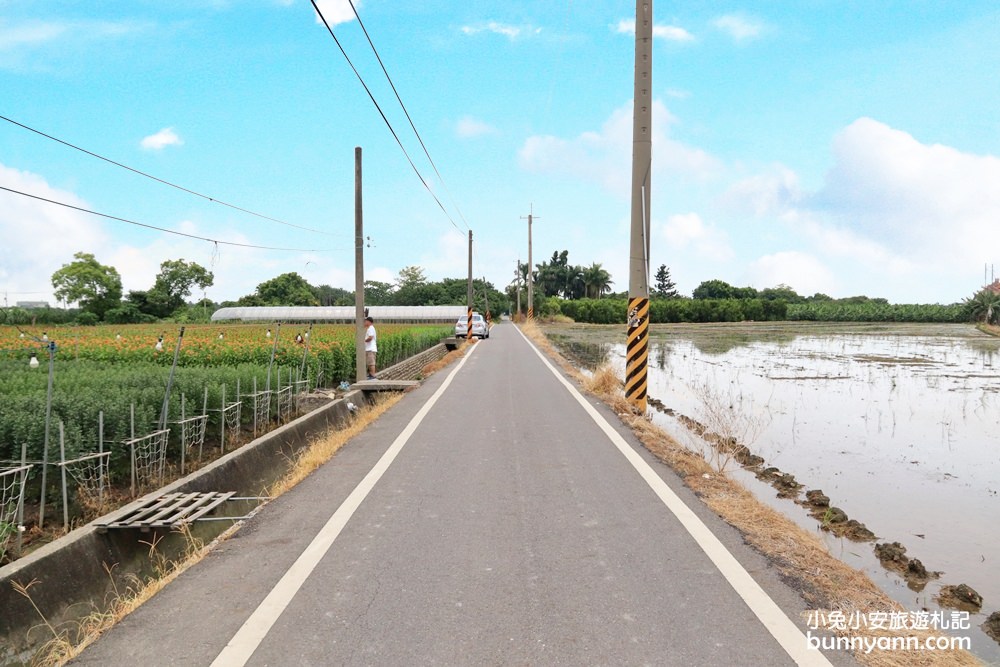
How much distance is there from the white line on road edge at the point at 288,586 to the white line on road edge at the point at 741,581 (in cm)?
275

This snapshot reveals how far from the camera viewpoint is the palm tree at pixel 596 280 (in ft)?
370

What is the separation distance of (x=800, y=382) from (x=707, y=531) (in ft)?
55.9

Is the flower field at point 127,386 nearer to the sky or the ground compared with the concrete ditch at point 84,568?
nearer to the sky

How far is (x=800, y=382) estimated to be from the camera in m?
20.5

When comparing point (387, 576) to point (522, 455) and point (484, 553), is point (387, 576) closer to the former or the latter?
point (484, 553)

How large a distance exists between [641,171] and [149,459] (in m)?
9.75

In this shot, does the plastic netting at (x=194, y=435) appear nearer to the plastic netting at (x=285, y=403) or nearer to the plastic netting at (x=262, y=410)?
the plastic netting at (x=262, y=410)

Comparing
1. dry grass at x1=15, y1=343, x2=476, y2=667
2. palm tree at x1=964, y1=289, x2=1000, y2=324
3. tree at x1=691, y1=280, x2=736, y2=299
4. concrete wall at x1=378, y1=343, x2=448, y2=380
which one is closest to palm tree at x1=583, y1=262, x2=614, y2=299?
tree at x1=691, y1=280, x2=736, y2=299

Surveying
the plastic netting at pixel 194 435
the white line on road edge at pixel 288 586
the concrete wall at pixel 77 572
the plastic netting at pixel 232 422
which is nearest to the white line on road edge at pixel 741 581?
the white line on road edge at pixel 288 586

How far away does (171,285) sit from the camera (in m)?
88.1

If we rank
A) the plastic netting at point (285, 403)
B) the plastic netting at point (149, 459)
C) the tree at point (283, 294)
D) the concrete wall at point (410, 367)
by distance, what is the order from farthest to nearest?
the tree at point (283, 294), the concrete wall at point (410, 367), the plastic netting at point (285, 403), the plastic netting at point (149, 459)

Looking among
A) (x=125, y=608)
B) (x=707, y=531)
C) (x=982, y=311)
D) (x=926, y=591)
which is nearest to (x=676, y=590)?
(x=707, y=531)

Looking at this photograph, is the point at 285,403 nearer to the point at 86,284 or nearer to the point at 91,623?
the point at 91,623

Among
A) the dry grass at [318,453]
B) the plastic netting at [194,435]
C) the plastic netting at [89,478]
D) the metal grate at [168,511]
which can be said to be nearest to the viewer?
the metal grate at [168,511]
